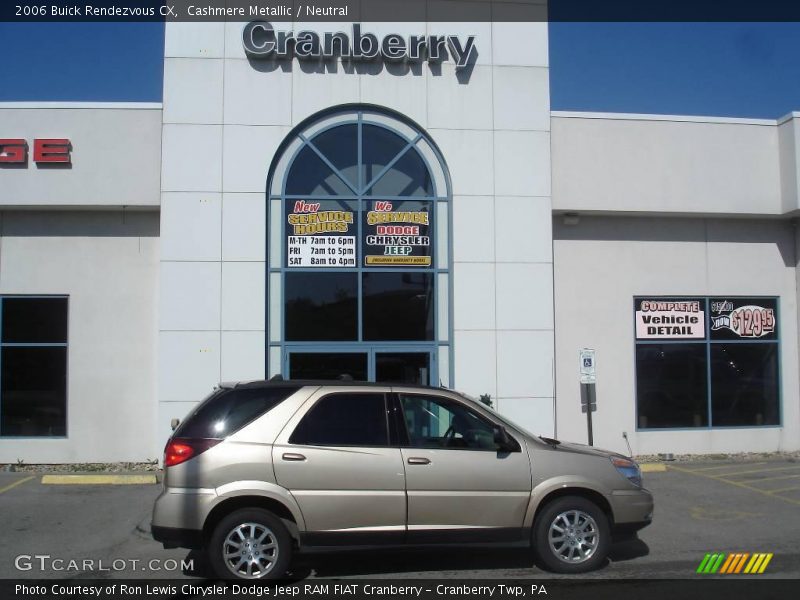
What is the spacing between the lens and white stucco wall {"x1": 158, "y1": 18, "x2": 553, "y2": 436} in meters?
13.1

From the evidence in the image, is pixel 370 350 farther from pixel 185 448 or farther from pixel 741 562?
pixel 741 562

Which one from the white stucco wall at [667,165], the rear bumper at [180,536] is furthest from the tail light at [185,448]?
the white stucco wall at [667,165]

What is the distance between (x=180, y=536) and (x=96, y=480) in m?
6.12

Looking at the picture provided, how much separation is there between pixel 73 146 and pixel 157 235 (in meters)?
2.05

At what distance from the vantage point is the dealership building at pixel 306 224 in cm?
1331

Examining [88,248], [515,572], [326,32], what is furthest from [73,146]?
[515,572]

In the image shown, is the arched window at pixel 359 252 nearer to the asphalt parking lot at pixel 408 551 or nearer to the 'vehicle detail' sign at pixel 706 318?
the asphalt parking lot at pixel 408 551

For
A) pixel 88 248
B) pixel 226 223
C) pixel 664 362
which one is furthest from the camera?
pixel 664 362

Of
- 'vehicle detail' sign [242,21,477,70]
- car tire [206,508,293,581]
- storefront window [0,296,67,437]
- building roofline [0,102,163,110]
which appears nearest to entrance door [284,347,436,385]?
storefront window [0,296,67,437]

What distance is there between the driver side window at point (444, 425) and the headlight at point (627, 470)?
1304 mm

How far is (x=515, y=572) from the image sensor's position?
24.9 ft

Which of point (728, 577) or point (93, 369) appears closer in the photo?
point (728, 577)

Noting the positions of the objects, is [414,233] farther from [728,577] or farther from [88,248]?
[728,577]

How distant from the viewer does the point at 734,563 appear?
7.95m
